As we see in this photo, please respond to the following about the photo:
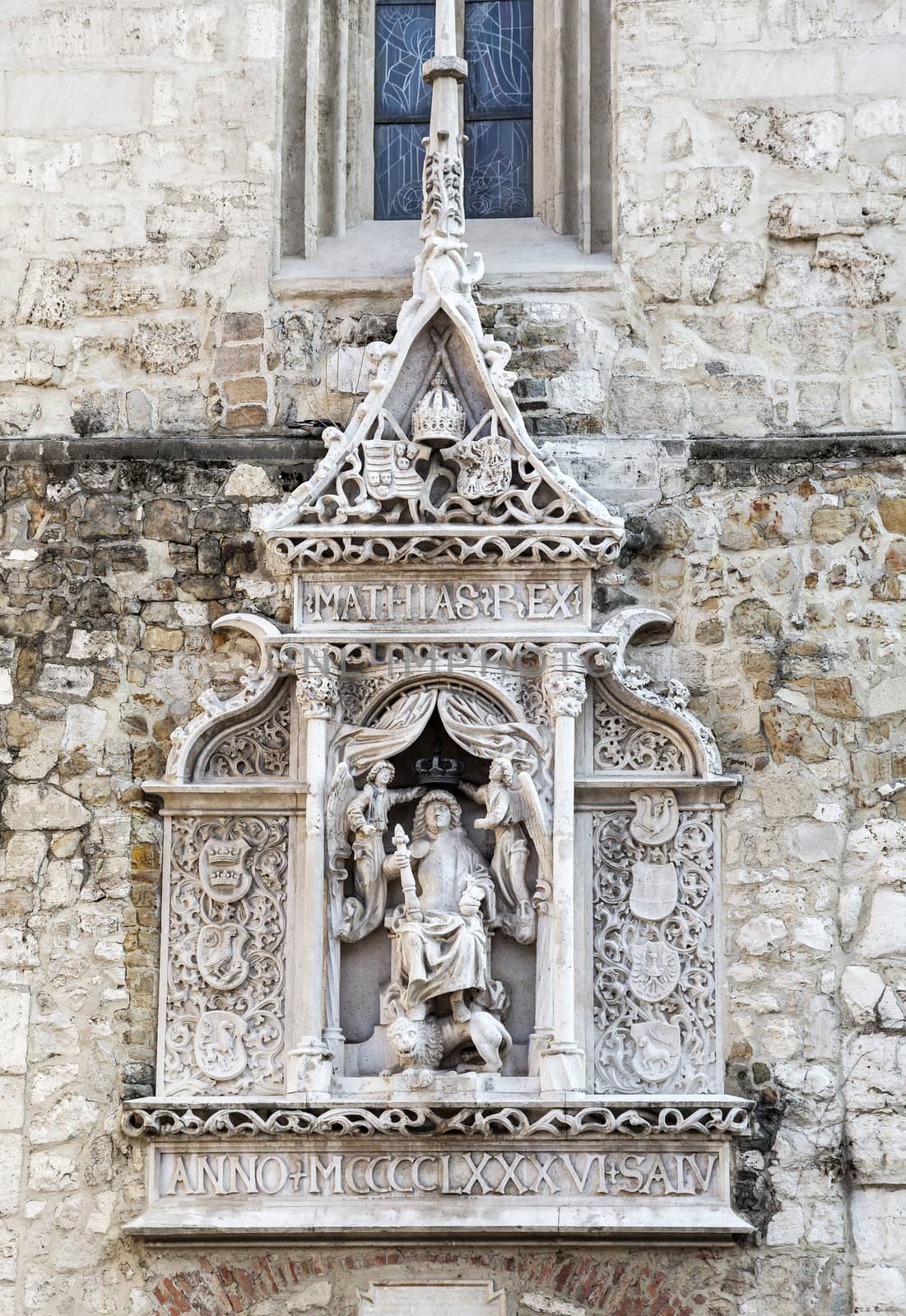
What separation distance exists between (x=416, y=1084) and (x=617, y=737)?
141 centimetres

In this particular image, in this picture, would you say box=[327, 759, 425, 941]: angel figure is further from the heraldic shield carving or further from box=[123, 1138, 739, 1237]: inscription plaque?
box=[123, 1138, 739, 1237]: inscription plaque

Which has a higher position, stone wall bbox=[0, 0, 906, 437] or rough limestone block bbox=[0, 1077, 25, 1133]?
stone wall bbox=[0, 0, 906, 437]

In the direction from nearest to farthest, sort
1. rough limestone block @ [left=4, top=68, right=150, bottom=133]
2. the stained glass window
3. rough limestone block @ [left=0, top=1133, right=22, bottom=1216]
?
1. rough limestone block @ [left=0, top=1133, right=22, bottom=1216]
2. rough limestone block @ [left=4, top=68, right=150, bottom=133]
3. the stained glass window

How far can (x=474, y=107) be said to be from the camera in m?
9.75

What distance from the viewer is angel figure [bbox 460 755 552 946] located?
332 inches

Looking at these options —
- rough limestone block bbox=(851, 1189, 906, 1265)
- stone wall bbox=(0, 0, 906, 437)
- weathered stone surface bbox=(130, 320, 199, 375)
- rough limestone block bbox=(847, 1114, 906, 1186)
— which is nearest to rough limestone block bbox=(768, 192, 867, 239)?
stone wall bbox=(0, 0, 906, 437)

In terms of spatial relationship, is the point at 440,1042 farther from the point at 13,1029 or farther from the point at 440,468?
the point at 440,468

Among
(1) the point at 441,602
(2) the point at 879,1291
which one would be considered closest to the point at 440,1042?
(1) the point at 441,602

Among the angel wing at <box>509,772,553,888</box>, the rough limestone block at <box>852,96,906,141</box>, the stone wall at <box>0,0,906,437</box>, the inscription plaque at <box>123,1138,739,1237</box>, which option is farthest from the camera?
the rough limestone block at <box>852,96,906,141</box>

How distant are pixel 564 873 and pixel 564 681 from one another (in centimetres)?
66

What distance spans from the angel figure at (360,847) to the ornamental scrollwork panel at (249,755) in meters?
0.28

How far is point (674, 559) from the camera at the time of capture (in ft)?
29.1

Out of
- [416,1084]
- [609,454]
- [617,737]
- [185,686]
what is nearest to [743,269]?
[609,454]

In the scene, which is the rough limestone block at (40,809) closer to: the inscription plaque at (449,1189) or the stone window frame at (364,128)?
the inscription plaque at (449,1189)
